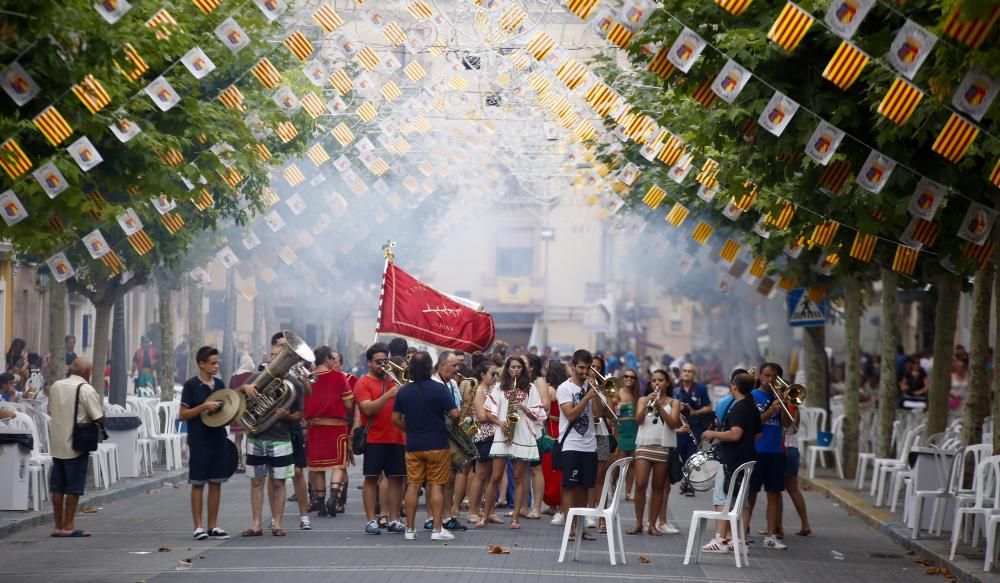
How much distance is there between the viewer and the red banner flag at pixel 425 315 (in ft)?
65.1

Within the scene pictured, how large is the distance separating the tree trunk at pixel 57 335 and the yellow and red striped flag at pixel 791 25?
15.7m

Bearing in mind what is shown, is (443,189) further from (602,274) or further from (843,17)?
(843,17)

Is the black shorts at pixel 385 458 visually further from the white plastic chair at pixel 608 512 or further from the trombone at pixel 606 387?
the white plastic chair at pixel 608 512

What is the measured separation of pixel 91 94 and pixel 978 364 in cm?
1028

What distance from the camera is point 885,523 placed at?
63.4 ft

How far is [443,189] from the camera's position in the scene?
173 feet

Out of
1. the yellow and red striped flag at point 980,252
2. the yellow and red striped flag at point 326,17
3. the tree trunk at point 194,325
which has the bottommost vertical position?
the tree trunk at point 194,325

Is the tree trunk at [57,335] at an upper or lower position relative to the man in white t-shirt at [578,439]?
upper

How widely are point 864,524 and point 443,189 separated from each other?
110ft

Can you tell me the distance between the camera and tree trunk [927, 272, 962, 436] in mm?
21812

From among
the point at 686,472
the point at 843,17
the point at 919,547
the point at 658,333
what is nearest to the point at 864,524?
the point at 919,547

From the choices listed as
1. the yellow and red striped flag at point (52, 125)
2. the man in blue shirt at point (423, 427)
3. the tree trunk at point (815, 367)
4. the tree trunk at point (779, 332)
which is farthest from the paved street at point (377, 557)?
the tree trunk at point (779, 332)

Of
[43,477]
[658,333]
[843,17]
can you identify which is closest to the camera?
[843,17]

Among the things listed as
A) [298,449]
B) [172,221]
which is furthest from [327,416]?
[172,221]
